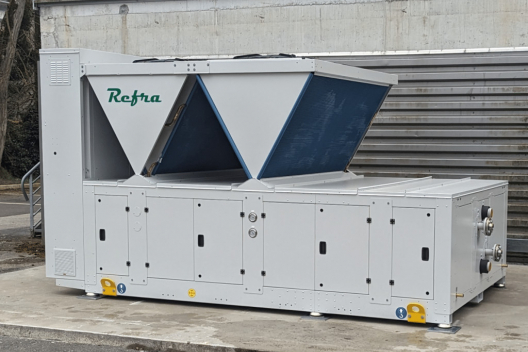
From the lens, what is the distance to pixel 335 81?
23.7ft

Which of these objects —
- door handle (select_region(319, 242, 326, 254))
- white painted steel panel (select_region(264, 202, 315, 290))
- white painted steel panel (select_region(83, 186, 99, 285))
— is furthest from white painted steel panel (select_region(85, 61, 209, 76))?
door handle (select_region(319, 242, 326, 254))

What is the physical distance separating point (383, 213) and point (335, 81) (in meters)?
1.40

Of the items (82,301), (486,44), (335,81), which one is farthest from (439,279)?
(486,44)

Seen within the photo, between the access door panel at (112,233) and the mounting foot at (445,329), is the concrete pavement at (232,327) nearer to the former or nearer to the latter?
the mounting foot at (445,329)

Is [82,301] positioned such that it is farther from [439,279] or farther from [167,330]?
[439,279]

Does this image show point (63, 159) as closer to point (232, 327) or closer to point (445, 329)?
point (232, 327)

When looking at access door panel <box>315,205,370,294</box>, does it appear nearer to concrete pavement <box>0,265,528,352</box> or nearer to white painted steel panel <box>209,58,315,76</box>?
concrete pavement <box>0,265,528,352</box>

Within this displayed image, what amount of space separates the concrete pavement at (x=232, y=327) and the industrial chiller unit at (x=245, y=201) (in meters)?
0.16

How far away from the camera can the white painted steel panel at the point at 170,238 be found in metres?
7.42

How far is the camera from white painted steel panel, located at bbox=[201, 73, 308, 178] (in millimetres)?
6801

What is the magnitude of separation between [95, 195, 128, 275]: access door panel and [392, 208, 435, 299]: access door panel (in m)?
2.77

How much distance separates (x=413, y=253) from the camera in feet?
21.5

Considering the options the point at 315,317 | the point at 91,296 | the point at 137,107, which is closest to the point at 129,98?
the point at 137,107

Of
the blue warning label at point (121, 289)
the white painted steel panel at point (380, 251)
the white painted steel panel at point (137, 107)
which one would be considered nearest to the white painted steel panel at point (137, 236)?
the blue warning label at point (121, 289)
